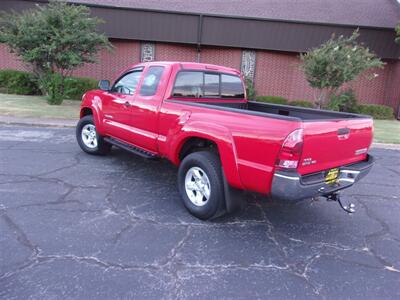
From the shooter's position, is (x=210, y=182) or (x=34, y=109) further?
(x=34, y=109)

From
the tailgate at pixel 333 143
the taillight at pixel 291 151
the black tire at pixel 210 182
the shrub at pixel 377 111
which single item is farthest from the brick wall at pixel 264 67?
the taillight at pixel 291 151

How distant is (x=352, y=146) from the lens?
390cm

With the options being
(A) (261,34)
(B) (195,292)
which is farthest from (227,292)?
(A) (261,34)

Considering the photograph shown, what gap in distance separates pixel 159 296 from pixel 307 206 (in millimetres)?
2752

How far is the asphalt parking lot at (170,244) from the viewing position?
2844mm

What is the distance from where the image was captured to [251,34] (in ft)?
57.0

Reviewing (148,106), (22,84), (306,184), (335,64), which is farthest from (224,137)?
(22,84)

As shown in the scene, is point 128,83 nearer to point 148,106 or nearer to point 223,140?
point 148,106

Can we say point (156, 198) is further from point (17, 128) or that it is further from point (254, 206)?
point (17, 128)

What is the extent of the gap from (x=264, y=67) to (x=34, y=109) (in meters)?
11.8

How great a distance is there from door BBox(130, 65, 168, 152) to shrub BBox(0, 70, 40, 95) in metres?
13.4

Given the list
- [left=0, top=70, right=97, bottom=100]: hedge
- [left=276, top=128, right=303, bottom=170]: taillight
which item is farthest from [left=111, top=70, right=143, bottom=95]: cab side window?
[left=0, top=70, right=97, bottom=100]: hedge

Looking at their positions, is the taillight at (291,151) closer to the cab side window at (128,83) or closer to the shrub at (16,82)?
the cab side window at (128,83)

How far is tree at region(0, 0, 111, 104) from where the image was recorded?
12.5m
